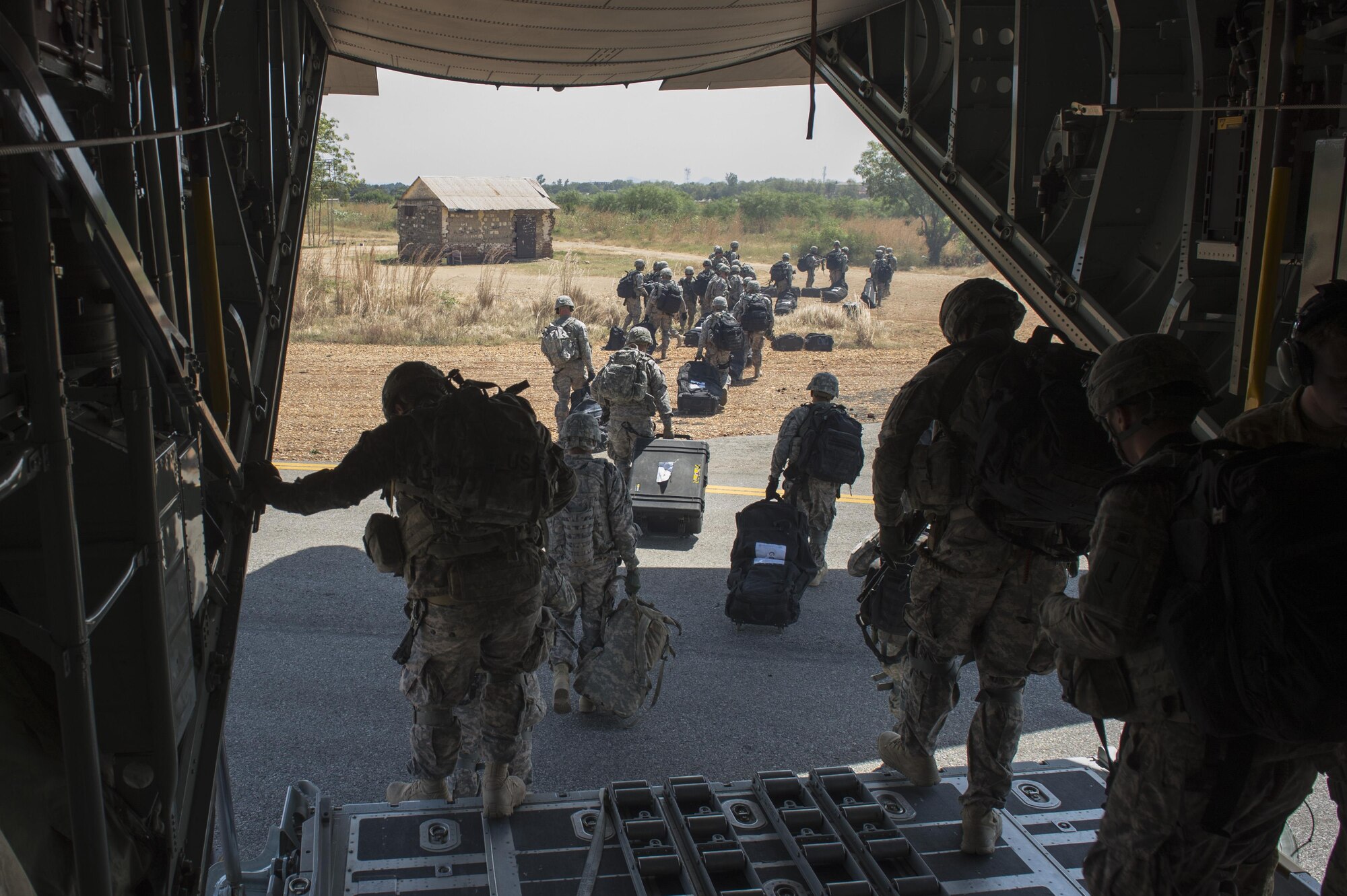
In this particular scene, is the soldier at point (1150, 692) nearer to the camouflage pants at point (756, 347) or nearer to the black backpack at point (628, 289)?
the camouflage pants at point (756, 347)

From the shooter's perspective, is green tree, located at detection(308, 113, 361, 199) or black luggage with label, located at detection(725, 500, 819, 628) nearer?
black luggage with label, located at detection(725, 500, 819, 628)

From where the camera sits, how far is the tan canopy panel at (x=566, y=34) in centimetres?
461

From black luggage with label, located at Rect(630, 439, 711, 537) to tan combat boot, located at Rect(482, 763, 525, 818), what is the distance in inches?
178

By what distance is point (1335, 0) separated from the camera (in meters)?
3.24

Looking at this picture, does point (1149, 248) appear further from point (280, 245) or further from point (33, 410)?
point (33, 410)

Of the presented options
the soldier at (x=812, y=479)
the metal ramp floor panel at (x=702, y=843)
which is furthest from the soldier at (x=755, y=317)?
the metal ramp floor panel at (x=702, y=843)

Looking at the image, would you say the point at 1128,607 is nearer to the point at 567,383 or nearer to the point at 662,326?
the point at 567,383

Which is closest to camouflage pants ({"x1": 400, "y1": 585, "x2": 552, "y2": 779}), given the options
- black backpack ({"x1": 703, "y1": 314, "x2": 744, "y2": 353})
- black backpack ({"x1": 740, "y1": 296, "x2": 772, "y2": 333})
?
black backpack ({"x1": 703, "y1": 314, "x2": 744, "y2": 353})

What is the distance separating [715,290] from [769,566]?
14381mm

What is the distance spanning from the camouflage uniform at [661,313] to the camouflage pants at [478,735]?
14.3m

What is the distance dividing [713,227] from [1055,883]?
4846 cm

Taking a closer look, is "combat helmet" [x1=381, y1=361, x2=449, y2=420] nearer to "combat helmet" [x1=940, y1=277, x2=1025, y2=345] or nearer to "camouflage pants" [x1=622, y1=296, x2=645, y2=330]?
"combat helmet" [x1=940, y1=277, x2=1025, y2=345]

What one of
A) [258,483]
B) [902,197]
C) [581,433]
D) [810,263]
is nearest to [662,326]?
[810,263]

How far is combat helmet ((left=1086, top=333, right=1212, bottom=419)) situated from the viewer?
2.78 m
